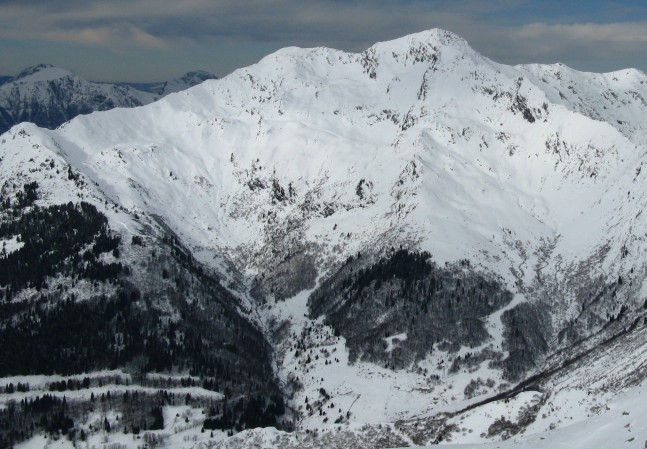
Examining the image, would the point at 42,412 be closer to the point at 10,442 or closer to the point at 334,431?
the point at 10,442

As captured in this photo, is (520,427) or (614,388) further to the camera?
(614,388)

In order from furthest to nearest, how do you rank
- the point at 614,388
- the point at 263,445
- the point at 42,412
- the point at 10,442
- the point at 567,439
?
the point at 42,412, the point at 10,442, the point at 614,388, the point at 263,445, the point at 567,439

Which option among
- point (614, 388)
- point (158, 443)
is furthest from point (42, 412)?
point (614, 388)

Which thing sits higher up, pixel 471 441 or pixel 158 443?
pixel 471 441

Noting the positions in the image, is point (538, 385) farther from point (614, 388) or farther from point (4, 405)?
point (4, 405)

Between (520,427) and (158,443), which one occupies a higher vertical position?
(520,427)

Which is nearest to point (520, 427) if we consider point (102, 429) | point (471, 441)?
point (471, 441)

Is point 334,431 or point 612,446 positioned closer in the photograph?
point 612,446

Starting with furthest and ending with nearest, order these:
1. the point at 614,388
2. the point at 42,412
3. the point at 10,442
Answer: the point at 42,412 → the point at 10,442 → the point at 614,388

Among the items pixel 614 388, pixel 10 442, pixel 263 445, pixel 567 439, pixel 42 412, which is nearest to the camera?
pixel 567 439

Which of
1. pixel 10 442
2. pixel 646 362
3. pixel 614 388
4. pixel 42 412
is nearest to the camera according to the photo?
pixel 614 388
